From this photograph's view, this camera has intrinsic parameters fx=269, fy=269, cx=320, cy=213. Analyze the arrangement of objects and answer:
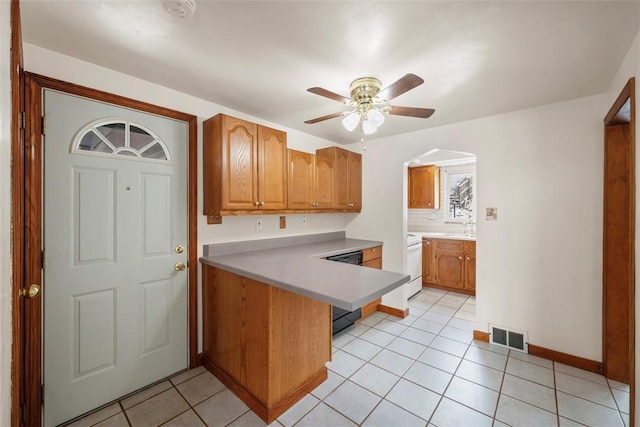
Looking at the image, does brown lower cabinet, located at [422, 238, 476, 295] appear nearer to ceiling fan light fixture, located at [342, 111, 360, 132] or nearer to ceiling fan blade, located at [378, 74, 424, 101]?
ceiling fan light fixture, located at [342, 111, 360, 132]

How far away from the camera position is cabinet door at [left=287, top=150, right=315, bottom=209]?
279 centimetres

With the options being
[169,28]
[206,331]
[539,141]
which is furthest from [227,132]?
[539,141]

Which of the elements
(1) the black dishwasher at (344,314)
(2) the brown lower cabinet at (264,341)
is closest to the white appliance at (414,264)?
(1) the black dishwasher at (344,314)

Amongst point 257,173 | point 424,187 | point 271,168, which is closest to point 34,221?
point 257,173

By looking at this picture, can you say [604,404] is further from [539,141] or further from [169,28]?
[169,28]

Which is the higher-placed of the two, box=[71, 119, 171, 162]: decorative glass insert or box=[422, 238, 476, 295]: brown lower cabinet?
box=[71, 119, 171, 162]: decorative glass insert

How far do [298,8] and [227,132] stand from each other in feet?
3.77

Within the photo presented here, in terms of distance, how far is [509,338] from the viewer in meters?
2.59

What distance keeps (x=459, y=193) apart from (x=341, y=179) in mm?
2718

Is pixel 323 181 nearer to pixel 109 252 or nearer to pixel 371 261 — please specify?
pixel 371 261

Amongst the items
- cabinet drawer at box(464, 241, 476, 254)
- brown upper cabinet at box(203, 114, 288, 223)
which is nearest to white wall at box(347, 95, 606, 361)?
cabinet drawer at box(464, 241, 476, 254)

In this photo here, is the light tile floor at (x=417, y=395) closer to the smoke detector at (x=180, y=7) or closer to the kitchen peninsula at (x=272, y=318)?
the kitchen peninsula at (x=272, y=318)

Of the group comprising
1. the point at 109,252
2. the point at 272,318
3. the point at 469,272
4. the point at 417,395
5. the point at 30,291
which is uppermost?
the point at 109,252

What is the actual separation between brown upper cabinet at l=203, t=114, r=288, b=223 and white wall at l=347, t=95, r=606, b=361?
75.3 inches
